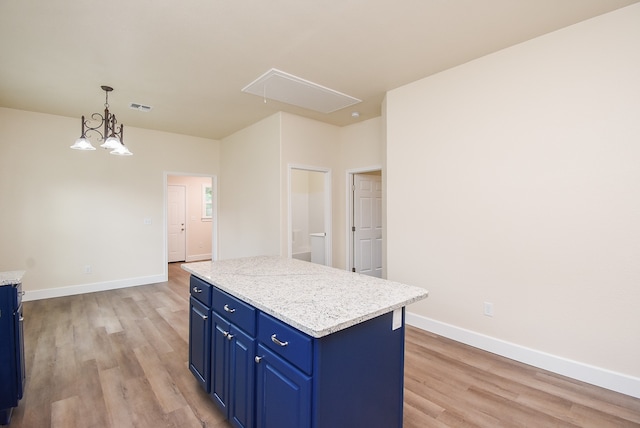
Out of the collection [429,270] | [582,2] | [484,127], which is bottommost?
[429,270]

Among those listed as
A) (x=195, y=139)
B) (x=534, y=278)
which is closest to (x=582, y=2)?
(x=534, y=278)

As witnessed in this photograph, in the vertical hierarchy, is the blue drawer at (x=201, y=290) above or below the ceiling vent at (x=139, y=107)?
below

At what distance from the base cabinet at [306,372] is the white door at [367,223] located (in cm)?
345

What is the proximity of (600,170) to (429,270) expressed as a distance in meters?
1.67

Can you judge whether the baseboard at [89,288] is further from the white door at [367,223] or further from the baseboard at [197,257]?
the white door at [367,223]

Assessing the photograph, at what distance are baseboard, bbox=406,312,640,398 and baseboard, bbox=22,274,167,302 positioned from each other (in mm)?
4709

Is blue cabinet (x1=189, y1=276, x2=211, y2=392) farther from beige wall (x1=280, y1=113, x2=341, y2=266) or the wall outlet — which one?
the wall outlet

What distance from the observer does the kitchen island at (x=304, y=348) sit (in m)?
1.29

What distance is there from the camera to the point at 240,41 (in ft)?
8.35

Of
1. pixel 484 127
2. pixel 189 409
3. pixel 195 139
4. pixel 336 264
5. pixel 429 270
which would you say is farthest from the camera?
pixel 195 139

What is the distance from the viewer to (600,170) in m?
2.27

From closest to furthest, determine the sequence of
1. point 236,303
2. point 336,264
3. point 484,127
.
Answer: point 236,303 < point 484,127 < point 336,264

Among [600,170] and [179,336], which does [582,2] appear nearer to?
[600,170]

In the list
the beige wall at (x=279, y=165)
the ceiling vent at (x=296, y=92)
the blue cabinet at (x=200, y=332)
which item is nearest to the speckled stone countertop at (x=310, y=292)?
the blue cabinet at (x=200, y=332)
